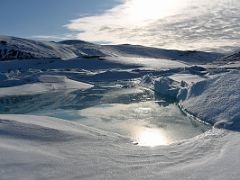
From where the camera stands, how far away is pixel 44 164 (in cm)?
495

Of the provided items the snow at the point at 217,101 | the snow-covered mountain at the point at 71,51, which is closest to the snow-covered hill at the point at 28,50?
the snow-covered mountain at the point at 71,51

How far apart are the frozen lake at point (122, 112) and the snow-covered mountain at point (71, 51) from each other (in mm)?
44405

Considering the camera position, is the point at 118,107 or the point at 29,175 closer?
the point at 29,175

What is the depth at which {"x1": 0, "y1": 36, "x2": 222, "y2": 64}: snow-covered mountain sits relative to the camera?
65.6 m

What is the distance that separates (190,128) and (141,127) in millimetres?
1437

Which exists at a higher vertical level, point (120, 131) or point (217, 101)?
point (217, 101)

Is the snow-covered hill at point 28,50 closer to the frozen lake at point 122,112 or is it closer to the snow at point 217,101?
the frozen lake at point 122,112

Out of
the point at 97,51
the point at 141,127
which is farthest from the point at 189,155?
the point at 97,51

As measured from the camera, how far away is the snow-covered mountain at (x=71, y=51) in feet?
215

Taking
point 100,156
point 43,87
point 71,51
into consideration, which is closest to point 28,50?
point 71,51

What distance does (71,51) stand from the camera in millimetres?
77250

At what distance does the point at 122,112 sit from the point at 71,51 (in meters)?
64.8

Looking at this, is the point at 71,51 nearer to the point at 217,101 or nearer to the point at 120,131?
the point at 217,101

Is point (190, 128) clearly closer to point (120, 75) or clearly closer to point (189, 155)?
point (189, 155)
